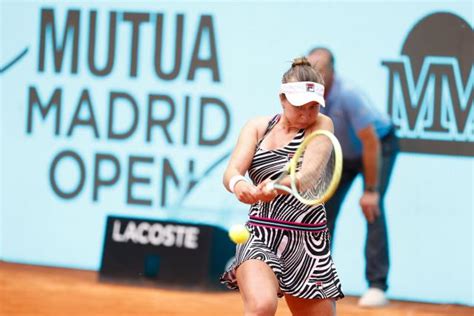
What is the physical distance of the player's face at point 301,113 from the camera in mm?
4484

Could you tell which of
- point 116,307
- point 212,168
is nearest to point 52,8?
point 212,168

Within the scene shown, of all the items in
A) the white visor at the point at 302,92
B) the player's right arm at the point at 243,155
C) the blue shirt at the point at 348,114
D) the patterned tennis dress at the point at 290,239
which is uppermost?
the blue shirt at the point at 348,114

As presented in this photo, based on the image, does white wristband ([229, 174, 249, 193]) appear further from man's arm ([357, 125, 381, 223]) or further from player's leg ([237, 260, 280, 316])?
man's arm ([357, 125, 381, 223])

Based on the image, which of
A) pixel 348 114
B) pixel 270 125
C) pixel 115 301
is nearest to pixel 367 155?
pixel 348 114

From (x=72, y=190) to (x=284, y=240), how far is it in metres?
5.88

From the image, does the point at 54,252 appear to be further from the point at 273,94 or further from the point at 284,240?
the point at 284,240

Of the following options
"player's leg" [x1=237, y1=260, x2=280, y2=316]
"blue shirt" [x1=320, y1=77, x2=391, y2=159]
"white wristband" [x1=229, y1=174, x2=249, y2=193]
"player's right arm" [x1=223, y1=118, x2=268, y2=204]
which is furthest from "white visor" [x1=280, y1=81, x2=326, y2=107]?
"blue shirt" [x1=320, y1=77, x2=391, y2=159]

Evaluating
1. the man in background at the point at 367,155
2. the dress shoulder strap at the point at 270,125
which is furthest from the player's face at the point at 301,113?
the man in background at the point at 367,155

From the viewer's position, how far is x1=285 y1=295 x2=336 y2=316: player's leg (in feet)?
15.0

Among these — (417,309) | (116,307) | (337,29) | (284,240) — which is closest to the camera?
(284,240)

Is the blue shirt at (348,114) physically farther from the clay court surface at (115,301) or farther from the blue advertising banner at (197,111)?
the clay court surface at (115,301)

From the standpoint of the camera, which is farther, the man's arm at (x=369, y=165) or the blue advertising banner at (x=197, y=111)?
the blue advertising banner at (x=197, y=111)

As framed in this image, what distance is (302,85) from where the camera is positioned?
4434 millimetres

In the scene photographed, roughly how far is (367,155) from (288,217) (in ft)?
12.5
